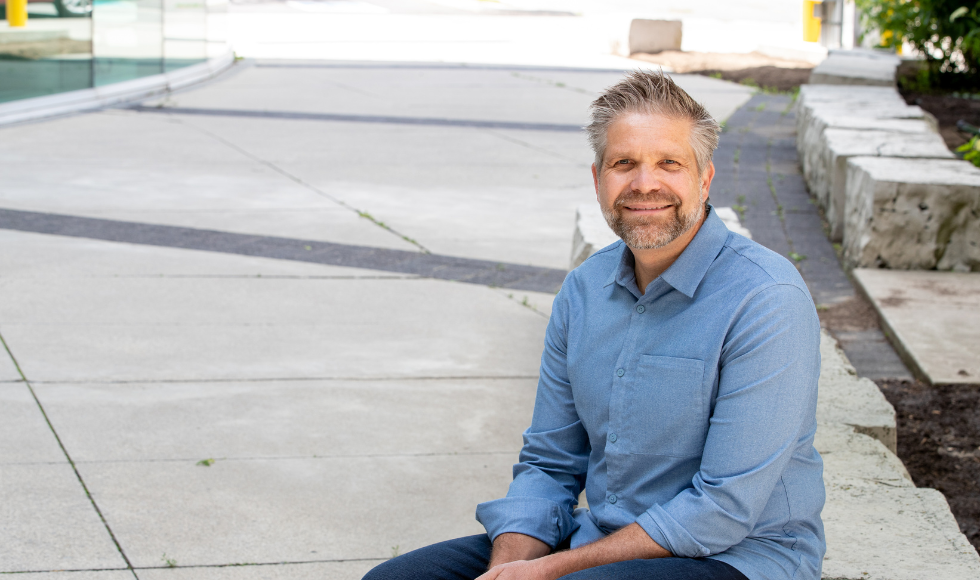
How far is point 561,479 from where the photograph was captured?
2.32 metres

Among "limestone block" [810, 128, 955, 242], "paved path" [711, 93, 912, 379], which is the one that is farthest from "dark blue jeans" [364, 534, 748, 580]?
"limestone block" [810, 128, 955, 242]

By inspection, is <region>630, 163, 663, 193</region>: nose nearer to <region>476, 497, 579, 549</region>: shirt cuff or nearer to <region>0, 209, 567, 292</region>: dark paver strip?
<region>476, 497, 579, 549</region>: shirt cuff

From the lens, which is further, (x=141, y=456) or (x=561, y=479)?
(x=141, y=456)

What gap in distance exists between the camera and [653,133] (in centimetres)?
204

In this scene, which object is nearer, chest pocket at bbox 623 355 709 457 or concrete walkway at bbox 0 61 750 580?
chest pocket at bbox 623 355 709 457

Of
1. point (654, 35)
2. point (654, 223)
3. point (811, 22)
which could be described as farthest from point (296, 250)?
point (811, 22)

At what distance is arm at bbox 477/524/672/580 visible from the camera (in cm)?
199

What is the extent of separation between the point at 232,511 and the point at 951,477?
2400mm

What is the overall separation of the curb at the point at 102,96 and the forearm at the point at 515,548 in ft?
32.7

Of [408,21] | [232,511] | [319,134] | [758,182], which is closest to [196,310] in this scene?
[232,511]

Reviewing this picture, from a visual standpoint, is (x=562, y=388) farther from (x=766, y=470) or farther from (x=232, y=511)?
(x=232, y=511)

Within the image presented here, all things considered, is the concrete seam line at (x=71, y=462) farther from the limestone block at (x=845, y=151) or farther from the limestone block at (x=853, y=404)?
the limestone block at (x=845, y=151)

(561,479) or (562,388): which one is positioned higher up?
(562,388)

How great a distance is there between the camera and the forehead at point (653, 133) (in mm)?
2039
